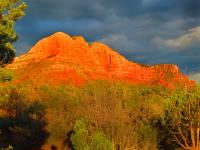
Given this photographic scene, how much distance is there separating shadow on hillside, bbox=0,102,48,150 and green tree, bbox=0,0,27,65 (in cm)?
3519

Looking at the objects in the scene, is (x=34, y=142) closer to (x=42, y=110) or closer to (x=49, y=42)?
(x=42, y=110)

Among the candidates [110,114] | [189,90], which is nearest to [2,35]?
[189,90]

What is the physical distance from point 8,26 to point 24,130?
39.0 m

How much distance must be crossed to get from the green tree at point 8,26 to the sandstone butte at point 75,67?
118576mm

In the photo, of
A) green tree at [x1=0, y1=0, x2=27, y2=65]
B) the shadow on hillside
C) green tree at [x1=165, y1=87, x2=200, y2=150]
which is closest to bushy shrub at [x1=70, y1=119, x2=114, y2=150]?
green tree at [x1=165, y1=87, x2=200, y2=150]

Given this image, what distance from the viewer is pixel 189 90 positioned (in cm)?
4366

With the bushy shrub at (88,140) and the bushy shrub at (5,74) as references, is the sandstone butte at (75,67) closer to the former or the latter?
the bushy shrub at (88,140)

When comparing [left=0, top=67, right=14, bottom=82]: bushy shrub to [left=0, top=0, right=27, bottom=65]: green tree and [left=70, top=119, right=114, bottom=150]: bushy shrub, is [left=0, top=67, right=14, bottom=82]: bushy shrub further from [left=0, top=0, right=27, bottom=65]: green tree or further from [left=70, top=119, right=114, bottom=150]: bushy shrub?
[left=70, top=119, right=114, bottom=150]: bushy shrub

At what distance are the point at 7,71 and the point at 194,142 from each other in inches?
980

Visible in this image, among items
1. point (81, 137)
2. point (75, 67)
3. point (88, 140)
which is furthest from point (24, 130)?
point (75, 67)

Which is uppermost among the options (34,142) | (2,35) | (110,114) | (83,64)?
(83,64)

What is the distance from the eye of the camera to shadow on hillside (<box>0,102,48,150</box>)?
194 ft

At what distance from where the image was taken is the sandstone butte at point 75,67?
152 m

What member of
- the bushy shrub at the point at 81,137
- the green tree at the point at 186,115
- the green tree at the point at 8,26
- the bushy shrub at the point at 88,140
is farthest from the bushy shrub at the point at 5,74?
the bushy shrub at the point at 81,137
